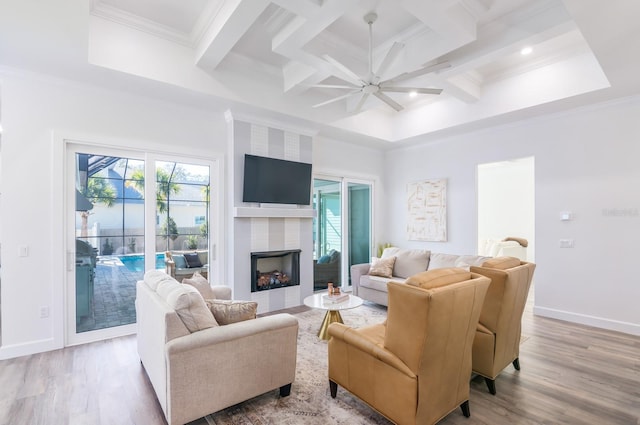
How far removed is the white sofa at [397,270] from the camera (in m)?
4.68

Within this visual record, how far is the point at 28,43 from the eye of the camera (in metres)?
2.76

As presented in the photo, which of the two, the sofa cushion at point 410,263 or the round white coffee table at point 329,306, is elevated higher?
the sofa cushion at point 410,263

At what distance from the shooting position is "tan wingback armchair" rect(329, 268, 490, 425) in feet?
5.83

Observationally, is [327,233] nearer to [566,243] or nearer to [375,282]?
[375,282]

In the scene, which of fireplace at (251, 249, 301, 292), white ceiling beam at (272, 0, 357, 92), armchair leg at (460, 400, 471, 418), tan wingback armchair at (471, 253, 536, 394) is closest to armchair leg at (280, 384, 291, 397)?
armchair leg at (460, 400, 471, 418)

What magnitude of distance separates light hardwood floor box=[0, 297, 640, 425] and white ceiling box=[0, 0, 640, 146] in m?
2.93

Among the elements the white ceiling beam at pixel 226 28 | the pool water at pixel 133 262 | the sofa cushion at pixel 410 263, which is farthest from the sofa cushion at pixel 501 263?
the pool water at pixel 133 262

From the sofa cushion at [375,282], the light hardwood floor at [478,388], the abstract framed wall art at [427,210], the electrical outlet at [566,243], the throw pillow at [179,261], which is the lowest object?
the light hardwood floor at [478,388]

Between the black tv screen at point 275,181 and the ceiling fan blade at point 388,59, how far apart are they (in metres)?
2.15

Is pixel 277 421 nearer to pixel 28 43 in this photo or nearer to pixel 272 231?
pixel 272 231

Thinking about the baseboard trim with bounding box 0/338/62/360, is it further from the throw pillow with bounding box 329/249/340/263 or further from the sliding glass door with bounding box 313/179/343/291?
the throw pillow with bounding box 329/249/340/263

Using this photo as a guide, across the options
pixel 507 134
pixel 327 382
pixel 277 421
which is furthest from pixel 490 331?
pixel 507 134

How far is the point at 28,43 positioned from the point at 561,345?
6.19 m

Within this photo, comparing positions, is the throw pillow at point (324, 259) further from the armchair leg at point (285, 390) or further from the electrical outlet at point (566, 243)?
the electrical outlet at point (566, 243)
